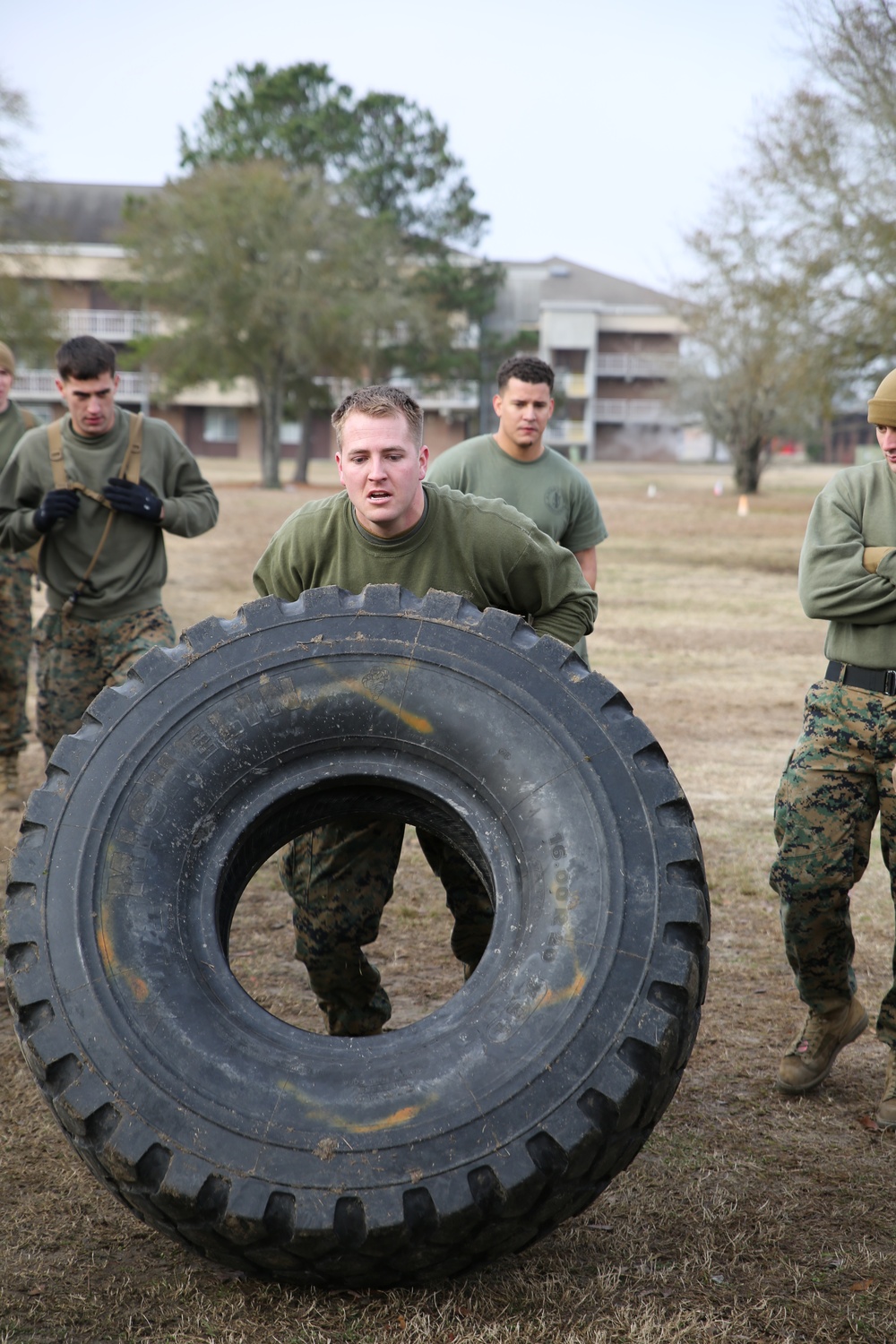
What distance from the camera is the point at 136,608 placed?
216 inches

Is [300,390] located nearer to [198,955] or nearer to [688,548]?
[688,548]

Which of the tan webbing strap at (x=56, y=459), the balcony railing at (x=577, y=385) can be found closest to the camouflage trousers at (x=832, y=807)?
the tan webbing strap at (x=56, y=459)

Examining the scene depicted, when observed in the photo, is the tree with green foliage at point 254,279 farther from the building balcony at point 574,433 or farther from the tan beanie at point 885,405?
the tan beanie at point 885,405

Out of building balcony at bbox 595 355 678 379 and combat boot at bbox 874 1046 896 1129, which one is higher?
building balcony at bbox 595 355 678 379

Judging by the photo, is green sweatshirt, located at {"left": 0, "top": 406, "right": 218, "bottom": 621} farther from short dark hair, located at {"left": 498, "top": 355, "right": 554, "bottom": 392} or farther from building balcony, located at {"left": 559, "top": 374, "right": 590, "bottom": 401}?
building balcony, located at {"left": 559, "top": 374, "right": 590, "bottom": 401}

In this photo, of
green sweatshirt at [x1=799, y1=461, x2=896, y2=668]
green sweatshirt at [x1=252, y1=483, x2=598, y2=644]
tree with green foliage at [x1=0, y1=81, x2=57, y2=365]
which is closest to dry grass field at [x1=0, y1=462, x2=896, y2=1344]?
green sweatshirt at [x1=799, y1=461, x2=896, y2=668]

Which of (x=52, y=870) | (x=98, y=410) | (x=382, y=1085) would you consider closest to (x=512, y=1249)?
(x=382, y=1085)

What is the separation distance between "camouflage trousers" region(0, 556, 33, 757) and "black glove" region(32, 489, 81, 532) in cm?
95

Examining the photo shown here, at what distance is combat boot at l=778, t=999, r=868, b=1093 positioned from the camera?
12.4 feet

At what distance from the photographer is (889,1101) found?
361cm

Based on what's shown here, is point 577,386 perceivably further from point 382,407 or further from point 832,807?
point 382,407

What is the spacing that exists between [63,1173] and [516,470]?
3.29 metres

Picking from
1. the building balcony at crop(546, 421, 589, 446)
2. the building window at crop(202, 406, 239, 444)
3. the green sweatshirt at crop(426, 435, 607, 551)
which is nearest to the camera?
the green sweatshirt at crop(426, 435, 607, 551)

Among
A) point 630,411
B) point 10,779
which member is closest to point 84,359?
point 10,779
